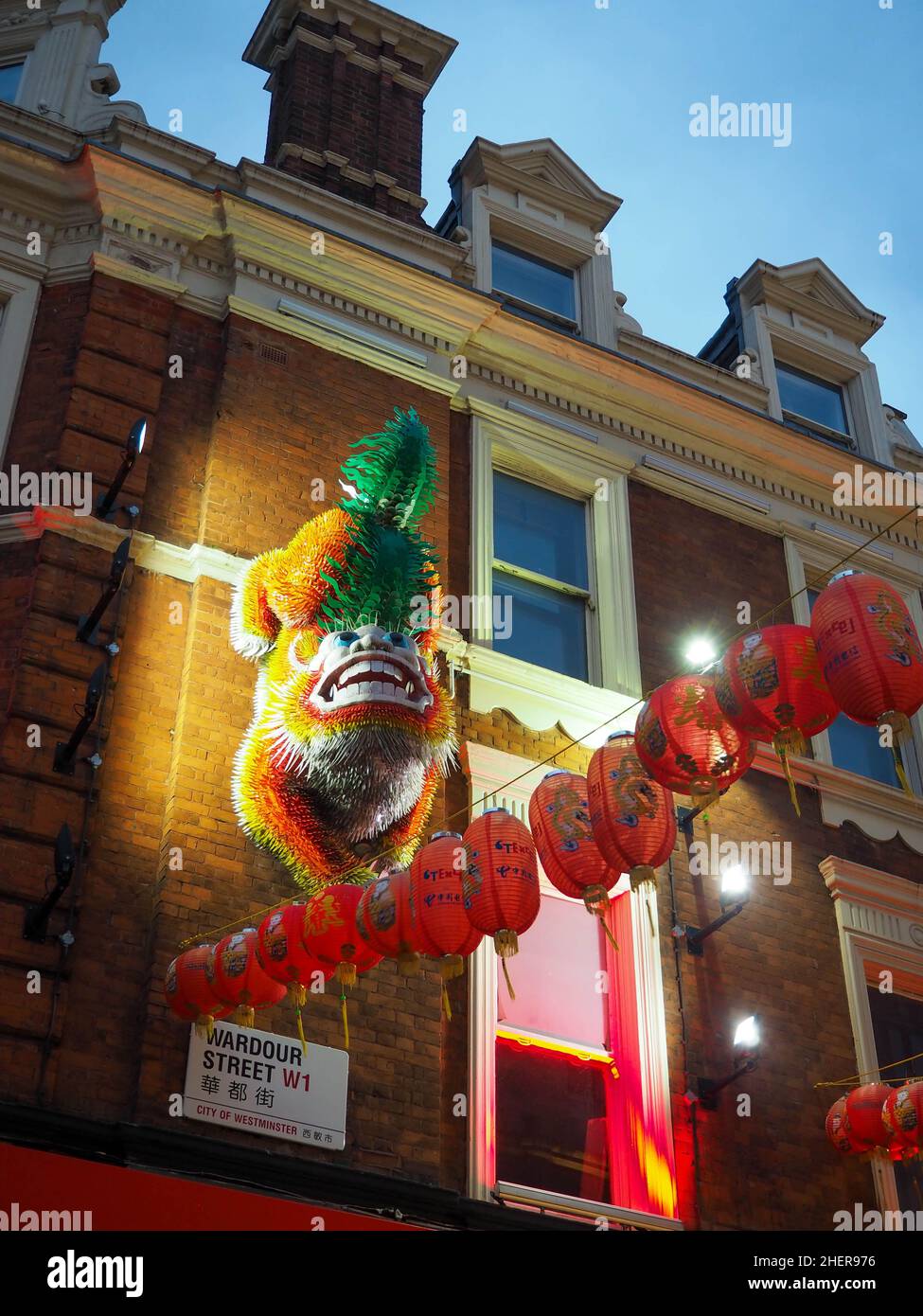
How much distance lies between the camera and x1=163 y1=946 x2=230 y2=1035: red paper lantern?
922 cm

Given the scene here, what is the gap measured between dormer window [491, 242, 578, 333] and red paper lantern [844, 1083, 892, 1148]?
25.8ft

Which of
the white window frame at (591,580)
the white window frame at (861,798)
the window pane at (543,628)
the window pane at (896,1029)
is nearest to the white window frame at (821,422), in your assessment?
the white window frame at (861,798)

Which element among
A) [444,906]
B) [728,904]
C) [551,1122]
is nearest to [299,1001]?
[444,906]

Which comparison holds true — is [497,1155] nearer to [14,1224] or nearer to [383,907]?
[383,907]

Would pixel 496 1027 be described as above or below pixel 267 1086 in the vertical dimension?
above

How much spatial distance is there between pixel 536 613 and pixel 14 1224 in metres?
7.09

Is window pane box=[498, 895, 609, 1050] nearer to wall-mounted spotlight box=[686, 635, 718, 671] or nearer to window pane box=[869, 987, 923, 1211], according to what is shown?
window pane box=[869, 987, 923, 1211]

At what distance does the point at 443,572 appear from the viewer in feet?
41.4

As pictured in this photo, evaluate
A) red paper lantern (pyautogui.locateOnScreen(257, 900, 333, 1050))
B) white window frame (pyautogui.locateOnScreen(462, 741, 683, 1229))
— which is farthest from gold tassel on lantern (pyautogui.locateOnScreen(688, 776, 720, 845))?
red paper lantern (pyautogui.locateOnScreen(257, 900, 333, 1050))

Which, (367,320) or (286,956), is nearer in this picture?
(286,956)

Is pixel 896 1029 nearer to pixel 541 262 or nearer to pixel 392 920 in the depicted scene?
pixel 392 920

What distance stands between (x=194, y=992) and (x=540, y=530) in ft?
20.3
